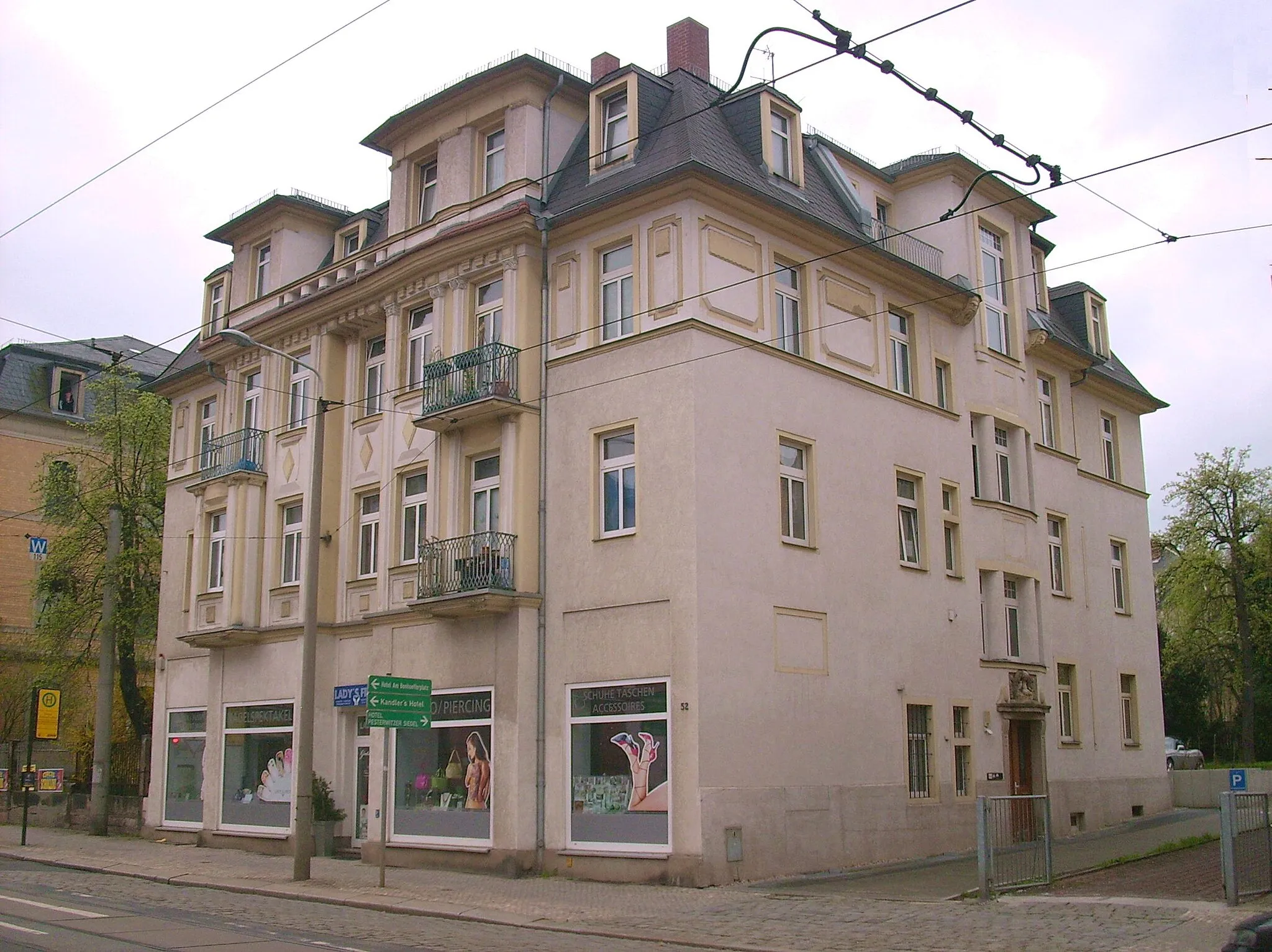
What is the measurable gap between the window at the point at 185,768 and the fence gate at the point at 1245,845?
21421mm

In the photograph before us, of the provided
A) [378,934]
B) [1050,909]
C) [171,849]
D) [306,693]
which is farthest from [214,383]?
[1050,909]

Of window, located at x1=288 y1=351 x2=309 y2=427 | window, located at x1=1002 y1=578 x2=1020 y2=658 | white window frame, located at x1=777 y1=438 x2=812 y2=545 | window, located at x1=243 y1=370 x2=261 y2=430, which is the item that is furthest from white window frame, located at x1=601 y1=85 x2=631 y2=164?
window, located at x1=1002 y1=578 x2=1020 y2=658

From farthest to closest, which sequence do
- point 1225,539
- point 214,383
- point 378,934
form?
1. point 1225,539
2. point 214,383
3. point 378,934

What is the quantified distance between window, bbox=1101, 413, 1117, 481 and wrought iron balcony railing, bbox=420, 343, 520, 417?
16.9 meters

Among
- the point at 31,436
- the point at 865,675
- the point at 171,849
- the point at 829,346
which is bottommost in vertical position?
the point at 171,849

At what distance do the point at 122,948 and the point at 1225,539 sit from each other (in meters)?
45.2

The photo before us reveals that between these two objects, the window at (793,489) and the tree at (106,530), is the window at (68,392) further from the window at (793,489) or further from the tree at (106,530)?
the window at (793,489)

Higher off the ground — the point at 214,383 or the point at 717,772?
the point at 214,383

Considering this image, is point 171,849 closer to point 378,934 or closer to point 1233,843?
point 378,934

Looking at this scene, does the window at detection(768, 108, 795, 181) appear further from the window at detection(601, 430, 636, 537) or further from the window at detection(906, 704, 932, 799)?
the window at detection(906, 704, 932, 799)

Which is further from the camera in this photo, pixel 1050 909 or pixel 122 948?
pixel 1050 909

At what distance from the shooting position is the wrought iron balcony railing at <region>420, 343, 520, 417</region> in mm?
21969

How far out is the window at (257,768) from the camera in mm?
26438

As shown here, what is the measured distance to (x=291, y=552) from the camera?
27641 millimetres
